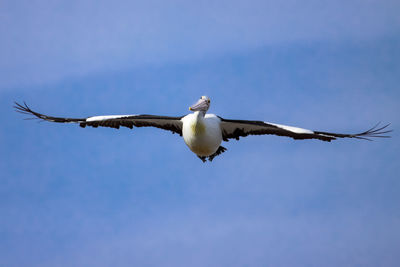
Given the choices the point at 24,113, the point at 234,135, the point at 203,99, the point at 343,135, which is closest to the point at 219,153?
the point at 234,135

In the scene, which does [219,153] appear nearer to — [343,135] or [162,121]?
[162,121]

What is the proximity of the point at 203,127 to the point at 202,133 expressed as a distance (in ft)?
0.55

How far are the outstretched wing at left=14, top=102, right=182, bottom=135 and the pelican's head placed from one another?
1.22 m

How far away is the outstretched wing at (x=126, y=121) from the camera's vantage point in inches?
953

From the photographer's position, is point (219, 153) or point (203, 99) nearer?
point (203, 99)

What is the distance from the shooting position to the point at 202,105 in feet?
75.8

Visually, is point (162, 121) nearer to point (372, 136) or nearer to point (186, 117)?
point (186, 117)

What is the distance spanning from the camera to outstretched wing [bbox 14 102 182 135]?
24219 mm

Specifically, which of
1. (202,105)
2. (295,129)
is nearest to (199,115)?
(202,105)

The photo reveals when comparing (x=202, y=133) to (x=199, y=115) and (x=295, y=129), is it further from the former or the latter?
(x=295, y=129)

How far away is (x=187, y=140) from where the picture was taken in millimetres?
23406

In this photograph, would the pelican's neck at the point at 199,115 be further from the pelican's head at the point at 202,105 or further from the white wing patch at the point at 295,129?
the white wing patch at the point at 295,129

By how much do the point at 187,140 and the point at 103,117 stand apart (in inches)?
108

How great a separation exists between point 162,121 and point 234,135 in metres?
2.16
